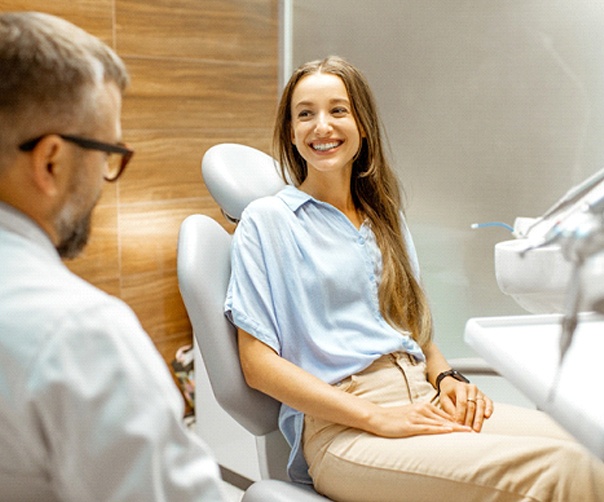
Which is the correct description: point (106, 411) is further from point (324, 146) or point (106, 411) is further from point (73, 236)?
point (324, 146)

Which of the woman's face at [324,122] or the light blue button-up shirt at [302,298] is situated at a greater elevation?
the woman's face at [324,122]

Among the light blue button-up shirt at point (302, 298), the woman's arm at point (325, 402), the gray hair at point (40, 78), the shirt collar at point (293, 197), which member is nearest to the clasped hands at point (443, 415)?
the woman's arm at point (325, 402)

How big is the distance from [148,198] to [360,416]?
1.52m

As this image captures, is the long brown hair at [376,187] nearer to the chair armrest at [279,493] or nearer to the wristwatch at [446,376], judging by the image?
the wristwatch at [446,376]

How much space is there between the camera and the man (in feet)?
2.46

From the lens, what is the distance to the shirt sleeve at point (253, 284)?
4.79 ft

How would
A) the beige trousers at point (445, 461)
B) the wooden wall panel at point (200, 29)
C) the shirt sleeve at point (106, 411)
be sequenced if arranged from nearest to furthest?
1. the shirt sleeve at point (106, 411)
2. the beige trousers at point (445, 461)
3. the wooden wall panel at point (200, 29)

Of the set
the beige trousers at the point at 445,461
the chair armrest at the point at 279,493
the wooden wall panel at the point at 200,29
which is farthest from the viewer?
the wooden wall panel at the point at 200,29

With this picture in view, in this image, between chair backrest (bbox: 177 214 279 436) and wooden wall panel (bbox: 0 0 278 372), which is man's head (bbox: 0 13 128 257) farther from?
wooden wall panel (bbox: 0 0 278 372)

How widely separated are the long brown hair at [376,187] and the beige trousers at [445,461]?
18 cm

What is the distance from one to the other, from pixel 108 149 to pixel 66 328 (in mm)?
249

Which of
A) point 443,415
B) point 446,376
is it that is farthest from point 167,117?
point 443,415

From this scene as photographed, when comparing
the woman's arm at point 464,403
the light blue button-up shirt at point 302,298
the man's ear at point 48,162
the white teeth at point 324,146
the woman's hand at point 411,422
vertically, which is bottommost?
the woman's arm at point 464,403

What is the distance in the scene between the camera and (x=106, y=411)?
759mm
